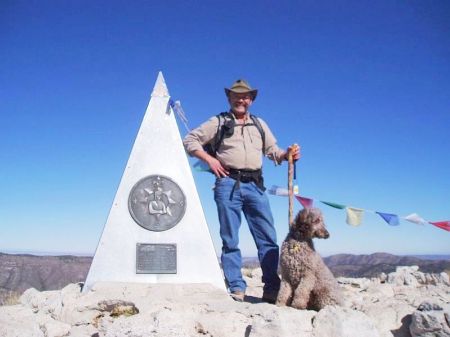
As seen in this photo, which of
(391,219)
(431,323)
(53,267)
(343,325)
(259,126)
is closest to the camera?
(343,325)

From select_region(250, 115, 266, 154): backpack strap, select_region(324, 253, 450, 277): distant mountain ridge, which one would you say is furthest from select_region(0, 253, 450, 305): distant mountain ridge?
select_region(250, 115, 266, 154): backpack strap

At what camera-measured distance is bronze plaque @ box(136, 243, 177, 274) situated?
4969 mm

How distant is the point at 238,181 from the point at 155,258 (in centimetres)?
144

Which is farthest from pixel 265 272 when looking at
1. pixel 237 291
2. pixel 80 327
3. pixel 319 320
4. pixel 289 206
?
pixel 80 327

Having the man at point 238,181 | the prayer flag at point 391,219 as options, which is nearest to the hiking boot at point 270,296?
the man at point 238,181

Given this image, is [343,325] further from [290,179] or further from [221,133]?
[221,133]

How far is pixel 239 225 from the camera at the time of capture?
4891 mm

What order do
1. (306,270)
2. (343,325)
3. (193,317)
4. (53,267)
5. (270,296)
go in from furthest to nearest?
(53,267)
(270,296)
(306,270)
(193,317)
(343,325)

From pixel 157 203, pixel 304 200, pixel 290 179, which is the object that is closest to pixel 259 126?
pixel 290 179

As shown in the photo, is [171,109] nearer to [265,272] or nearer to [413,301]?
[265,272]

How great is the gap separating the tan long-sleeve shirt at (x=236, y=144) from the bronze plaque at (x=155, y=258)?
1284mm

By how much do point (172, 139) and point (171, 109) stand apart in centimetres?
46

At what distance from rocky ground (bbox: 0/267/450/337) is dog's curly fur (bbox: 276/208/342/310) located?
0.23m

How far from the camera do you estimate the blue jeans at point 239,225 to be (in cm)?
474
